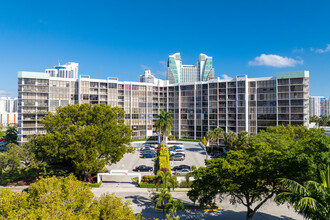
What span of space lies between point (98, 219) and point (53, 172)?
3306 centimetres

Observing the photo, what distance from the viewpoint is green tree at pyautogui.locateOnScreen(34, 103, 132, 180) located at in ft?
131

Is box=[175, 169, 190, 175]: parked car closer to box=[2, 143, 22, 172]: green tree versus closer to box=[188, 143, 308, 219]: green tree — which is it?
box=[188, 143, 308, 219]: green tree

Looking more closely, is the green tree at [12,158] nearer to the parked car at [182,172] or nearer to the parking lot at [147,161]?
the parking lot at [147,161]

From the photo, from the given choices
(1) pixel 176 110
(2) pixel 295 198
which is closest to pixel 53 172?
(2) pixel 295 198

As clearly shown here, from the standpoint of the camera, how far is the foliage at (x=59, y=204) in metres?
14.9

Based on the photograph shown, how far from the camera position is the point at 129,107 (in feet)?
300

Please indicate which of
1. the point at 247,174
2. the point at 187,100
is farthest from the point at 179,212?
the point at 187,100

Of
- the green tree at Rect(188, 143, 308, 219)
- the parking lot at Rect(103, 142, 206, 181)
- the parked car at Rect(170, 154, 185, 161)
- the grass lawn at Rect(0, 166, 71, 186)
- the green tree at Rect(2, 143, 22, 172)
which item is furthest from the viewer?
the parked car at Rect(170, 154, 185, 161)

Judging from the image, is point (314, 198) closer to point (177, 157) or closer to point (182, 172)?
point (182, 172)

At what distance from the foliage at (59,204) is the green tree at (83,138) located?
21742 millimetres

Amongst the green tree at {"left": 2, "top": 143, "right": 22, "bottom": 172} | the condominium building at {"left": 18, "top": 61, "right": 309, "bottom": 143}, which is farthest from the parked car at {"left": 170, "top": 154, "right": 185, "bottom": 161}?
the green tree at {"left": 2, "top": 143, "right": 22, "bottom": 172}

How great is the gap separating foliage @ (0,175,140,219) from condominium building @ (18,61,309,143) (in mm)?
67342

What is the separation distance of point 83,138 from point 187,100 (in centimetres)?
6020

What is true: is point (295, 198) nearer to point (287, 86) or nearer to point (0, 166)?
point (0, 166)
